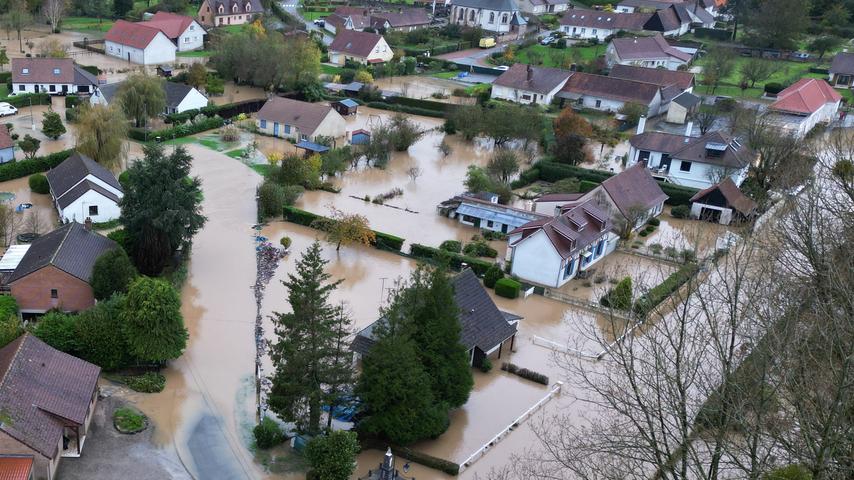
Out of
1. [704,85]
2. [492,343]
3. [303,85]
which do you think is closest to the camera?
[492,343]

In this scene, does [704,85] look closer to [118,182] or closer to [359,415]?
[118,182]

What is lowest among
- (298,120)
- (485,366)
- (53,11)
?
(485,366)

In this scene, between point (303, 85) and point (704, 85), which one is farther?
point (704, 85)

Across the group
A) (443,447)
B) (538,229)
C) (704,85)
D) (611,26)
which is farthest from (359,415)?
(611,26)

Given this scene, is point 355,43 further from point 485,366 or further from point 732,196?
point 485,366

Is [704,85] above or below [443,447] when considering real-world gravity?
above

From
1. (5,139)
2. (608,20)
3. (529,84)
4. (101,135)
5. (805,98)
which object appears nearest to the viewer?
(101,135)

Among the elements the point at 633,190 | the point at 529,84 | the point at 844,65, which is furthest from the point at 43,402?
the point at 844,65

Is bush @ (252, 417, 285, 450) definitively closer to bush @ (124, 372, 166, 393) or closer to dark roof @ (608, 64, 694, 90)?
bush @ (124, 372, 166, 393)

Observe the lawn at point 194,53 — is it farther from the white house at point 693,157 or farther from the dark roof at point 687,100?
the white house at point 693,157
